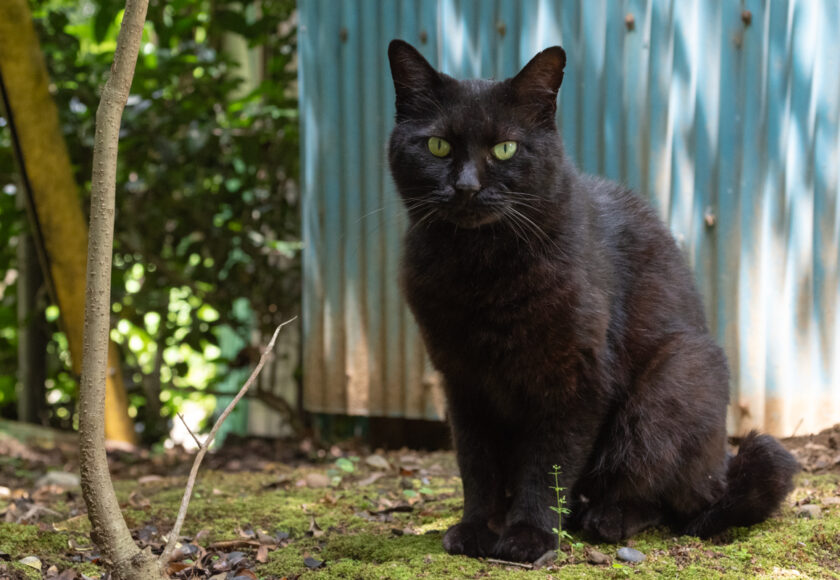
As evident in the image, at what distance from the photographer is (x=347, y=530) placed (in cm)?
269

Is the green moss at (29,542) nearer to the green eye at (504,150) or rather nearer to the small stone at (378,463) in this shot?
the small stone at (378,463)

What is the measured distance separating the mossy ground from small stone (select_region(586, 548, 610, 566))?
0.09ft

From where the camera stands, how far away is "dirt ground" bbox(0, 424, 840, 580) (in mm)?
2174

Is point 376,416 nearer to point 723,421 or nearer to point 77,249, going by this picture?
point 77,249

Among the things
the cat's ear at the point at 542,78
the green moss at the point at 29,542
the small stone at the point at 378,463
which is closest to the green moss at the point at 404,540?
the green moss at the point at 29,542

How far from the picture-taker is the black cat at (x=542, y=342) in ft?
7.59

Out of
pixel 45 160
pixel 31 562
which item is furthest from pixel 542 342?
pixel 45 160

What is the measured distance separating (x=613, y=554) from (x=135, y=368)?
3.70 metres

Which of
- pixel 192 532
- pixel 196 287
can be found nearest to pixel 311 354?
pixel 196 287

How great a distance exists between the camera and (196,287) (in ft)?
15.9

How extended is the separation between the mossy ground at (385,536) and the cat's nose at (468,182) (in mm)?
1007

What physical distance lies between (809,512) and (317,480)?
1883 mm

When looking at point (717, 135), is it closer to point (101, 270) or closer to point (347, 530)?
point (347, 530)

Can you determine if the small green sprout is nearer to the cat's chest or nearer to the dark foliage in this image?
the cat's chest
